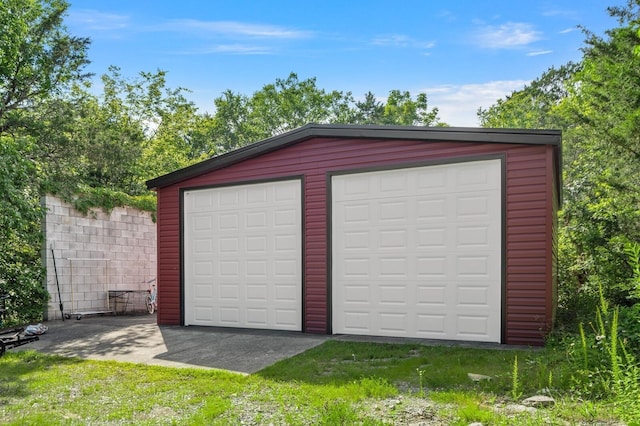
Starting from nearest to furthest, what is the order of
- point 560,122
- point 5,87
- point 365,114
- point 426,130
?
point 426,130, point 5,87, point 560,122, point 365,114

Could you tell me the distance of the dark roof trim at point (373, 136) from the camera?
6.30 m

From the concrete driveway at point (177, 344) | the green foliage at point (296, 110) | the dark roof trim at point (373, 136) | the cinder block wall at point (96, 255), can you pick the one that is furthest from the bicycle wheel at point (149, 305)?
the green foliage at point (296, 110)

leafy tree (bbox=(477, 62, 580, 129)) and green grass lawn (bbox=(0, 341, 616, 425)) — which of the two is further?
leafy tree (bbox=(477, 62, 580, 129))

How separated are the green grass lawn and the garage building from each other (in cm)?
96

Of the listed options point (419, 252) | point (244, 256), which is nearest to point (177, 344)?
point (244, 256)

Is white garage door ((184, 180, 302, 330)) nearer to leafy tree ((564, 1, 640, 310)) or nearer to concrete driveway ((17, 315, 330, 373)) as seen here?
concrete driveway ((17, 315, 330, 373))

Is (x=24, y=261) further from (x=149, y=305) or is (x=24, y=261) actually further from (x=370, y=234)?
(x=370, y=234)

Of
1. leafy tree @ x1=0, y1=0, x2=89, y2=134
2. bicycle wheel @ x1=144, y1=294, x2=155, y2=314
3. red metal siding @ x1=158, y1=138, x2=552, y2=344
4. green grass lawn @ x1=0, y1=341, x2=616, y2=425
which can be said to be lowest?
bicycle wheel @ x1=144, y1=294, x2=155, y2=314

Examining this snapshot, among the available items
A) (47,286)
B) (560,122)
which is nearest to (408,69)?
(560,122)

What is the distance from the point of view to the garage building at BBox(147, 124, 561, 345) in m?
6.39

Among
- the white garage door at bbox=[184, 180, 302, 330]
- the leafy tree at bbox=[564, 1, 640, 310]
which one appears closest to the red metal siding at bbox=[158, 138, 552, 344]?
the white garage door at bbox=[184, 180, 302, 330]

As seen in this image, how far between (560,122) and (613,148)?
1506 centimetres

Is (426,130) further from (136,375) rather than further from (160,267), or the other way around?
(160,267)

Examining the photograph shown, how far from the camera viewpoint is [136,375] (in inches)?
211
